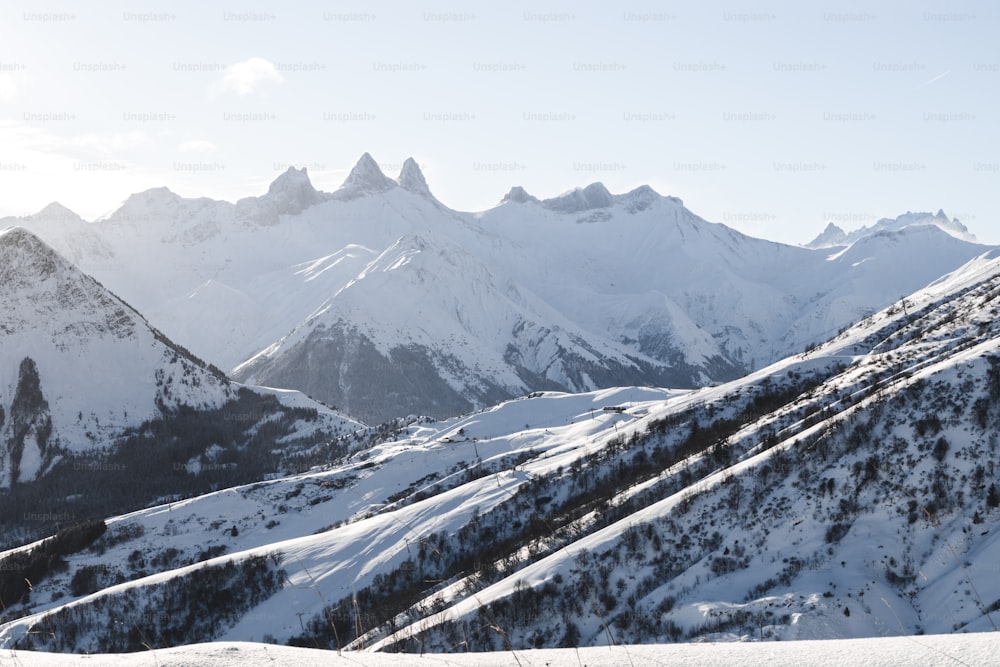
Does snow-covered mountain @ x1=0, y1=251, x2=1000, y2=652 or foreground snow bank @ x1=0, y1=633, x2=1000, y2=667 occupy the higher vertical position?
foreground snow bank @ x1=0, y1=633, x2=1000, y2=667

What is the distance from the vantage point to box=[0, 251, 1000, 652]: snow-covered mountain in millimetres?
32812

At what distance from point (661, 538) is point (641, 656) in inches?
1450

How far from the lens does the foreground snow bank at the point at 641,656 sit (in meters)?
7.21

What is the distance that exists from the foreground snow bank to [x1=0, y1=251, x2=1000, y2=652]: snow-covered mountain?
80cm

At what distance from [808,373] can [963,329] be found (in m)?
18.1

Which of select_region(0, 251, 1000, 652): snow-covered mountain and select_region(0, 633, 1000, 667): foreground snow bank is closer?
select_region(0, 633, 1000, 667): foreground snow bank

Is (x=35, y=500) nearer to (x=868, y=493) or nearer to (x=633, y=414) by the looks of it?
(x=633, y=414)

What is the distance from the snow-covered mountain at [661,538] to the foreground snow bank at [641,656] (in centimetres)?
80

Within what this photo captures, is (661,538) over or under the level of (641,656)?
under

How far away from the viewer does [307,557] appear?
7662 cm

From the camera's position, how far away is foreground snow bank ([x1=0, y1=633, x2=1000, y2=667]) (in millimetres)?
7207

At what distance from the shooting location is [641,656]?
7828 mm

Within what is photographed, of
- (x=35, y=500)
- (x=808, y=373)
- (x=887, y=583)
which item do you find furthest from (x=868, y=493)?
(x=35, y=500)

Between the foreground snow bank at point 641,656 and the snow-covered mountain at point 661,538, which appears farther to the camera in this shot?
the snow-covered mountain at point 661,538
